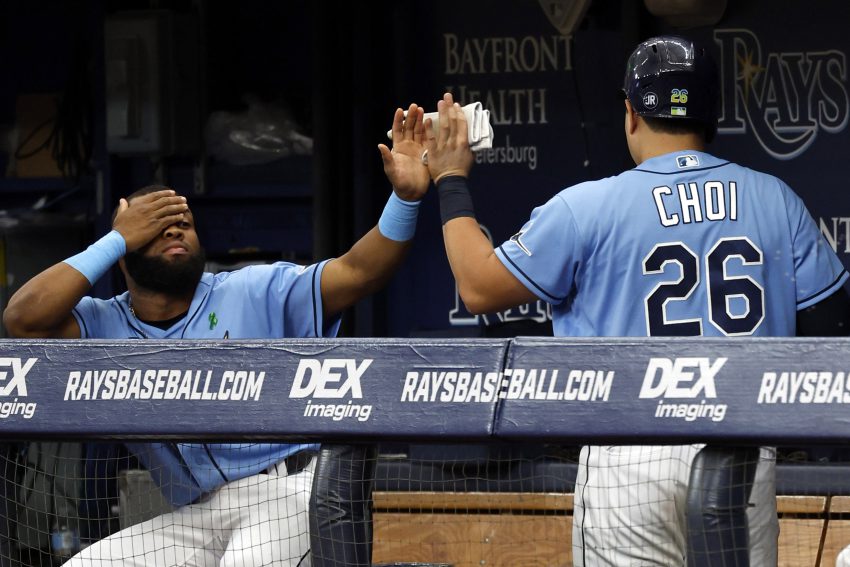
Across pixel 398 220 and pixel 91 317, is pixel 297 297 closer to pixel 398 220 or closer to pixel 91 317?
pixel 398 220

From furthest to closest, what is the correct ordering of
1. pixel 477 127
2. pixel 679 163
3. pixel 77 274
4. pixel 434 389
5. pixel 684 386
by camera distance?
1. pixel 77 274
2. pixel 477 127
3. pixel 679 163
4. pixel 434 389
5. pixel 684 386

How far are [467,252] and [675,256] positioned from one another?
41 cm

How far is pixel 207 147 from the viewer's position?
19.4ft

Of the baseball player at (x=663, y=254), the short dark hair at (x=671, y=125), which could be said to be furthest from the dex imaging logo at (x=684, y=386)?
the short dark hair at (x=671, y=125)

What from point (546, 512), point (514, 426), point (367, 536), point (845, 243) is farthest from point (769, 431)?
point (845, 243)

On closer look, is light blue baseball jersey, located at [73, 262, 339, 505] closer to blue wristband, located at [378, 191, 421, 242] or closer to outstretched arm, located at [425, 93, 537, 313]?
blue wristband, located at [378, 191, 421, 242]

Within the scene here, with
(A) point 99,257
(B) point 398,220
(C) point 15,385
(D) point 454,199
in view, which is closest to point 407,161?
(B) point 398,220

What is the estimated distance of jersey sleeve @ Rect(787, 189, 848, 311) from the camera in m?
2.90

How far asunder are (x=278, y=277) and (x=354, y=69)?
2.34 meters

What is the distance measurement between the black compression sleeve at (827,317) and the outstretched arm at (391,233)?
3.00 ft

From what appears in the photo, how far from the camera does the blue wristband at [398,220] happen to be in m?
3.39

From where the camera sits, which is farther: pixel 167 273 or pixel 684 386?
pixel 167 273

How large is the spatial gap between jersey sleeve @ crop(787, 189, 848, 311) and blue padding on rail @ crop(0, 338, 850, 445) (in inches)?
25.1

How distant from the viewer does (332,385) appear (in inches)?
96.9
